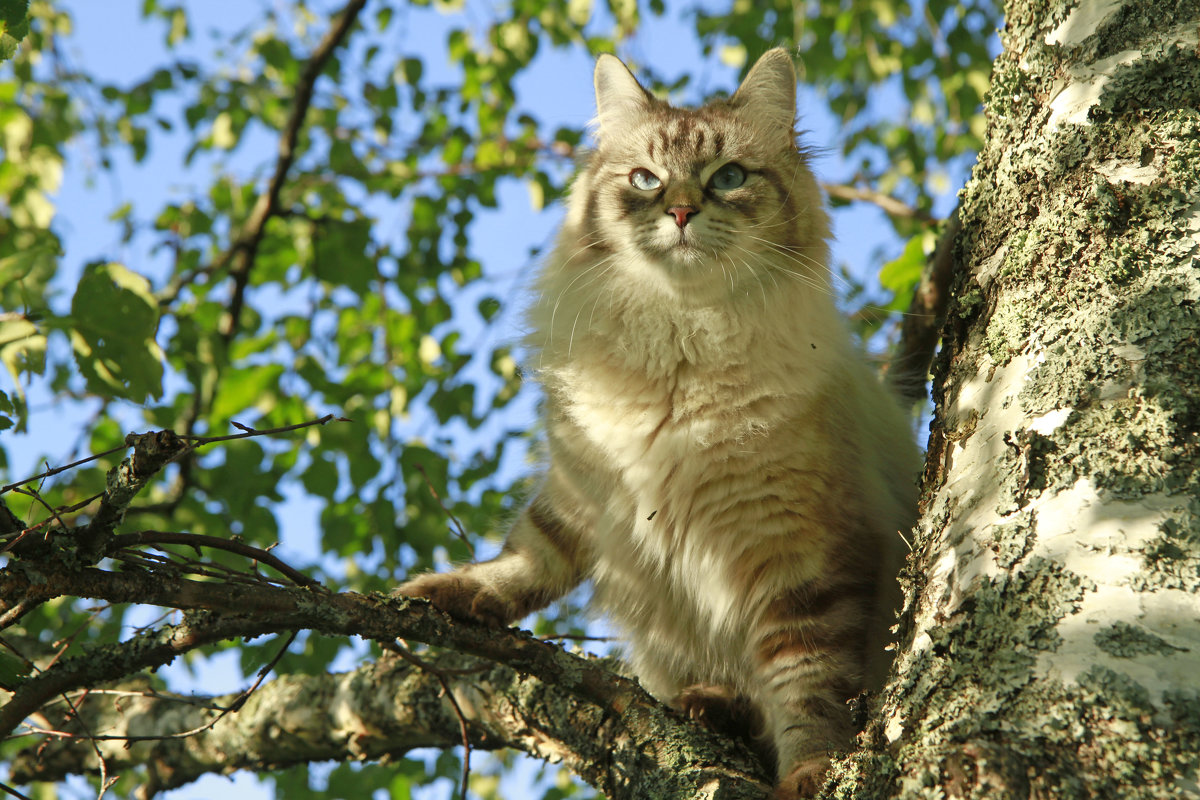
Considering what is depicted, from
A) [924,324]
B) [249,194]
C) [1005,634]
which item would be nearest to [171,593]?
[1005,634]

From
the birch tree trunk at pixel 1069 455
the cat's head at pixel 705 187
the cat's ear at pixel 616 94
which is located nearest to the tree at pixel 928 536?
the birch tree trunk at pixel 1069 455

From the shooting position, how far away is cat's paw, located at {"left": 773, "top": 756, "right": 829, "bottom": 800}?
171 centimetres

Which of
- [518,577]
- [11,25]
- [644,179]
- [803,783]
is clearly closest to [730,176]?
[644,179]

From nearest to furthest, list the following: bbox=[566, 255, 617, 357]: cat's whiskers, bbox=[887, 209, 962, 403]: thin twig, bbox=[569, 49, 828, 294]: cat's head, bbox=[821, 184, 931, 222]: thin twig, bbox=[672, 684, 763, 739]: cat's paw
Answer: bbox=[672, 684, 763, 739]: cat's paw
bbox=[569, 49, 828, 294]: cat's head
bbox=[566, 255, 617, 357]: cat's whiskers
bbox=[887, 209, 962, 403]: thin twig
bbox=[821, 184, 931, 222]: thin twig

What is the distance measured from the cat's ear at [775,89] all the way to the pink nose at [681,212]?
24.0 inches

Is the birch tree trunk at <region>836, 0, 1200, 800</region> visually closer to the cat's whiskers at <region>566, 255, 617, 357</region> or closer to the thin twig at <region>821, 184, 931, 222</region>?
the cat's whiskers at <region>566, 255, 617, 357</region>

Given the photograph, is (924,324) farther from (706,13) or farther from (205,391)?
(706,13)

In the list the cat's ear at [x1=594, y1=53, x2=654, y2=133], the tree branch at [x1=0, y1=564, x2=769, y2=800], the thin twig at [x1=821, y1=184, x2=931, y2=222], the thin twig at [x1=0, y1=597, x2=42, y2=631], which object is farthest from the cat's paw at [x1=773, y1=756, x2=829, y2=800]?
the thin twig at [x1=821, y1=184, x2=931, y2=222]

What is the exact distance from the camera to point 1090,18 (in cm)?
160

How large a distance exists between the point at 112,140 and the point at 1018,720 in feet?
18.7

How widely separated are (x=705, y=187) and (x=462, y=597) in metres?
1.35

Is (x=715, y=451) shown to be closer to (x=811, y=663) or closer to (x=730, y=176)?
(x=811, y=663)

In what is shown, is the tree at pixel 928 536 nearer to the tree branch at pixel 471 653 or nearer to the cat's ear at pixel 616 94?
the tree branch at pixel 471 653

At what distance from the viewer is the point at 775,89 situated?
→ 284cm
